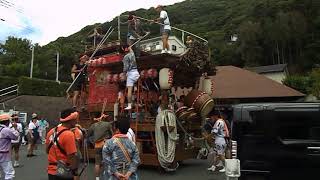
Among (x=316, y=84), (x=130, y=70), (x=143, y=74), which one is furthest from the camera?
(x=316, y=84)

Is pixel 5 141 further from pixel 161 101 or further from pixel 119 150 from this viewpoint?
pixel 161 101

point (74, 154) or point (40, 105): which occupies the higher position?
point (40, 105)

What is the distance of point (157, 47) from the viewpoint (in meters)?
15.3

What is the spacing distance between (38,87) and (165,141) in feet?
81.9

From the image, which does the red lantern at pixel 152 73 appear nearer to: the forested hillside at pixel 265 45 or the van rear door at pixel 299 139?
the van rear door at pixel 299 139

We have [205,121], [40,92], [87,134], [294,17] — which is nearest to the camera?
[87,134]

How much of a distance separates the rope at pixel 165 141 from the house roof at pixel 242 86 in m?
12.9

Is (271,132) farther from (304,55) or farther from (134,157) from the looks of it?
(304,55)

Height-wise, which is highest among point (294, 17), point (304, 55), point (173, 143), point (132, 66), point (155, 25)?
point (294, 17)

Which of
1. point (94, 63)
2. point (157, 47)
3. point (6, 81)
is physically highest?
point (6, 81)

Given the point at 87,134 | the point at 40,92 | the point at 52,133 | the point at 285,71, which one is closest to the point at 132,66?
the point at 87,134

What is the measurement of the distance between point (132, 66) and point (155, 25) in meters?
2.02

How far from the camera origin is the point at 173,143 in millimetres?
13875

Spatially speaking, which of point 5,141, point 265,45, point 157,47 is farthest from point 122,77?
point 265,45
